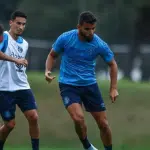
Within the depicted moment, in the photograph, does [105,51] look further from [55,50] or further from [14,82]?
[14,82]

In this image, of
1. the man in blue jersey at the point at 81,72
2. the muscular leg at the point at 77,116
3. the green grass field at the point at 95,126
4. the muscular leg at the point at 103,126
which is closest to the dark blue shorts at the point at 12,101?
the man in blue jersey at the point at 81,72

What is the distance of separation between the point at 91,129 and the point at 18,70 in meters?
4.40

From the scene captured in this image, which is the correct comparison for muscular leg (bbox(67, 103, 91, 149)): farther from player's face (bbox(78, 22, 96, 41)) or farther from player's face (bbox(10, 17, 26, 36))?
player's face (bbox(10, 17, 26, 36))

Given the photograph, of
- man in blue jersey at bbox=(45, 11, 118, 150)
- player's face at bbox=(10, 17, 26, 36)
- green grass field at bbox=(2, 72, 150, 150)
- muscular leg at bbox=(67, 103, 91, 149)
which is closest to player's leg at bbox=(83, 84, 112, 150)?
man in blue jersey at bbox=(45, 11, 118, 150)

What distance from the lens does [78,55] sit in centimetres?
1558

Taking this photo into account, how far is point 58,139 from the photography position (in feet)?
65.5

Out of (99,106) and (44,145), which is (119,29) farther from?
(99,106)

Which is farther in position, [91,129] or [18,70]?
[91,129]

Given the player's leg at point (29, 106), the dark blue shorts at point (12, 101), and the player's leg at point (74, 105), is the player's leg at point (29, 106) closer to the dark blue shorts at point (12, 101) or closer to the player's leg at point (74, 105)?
the dark blue shorts at point (12, 101)

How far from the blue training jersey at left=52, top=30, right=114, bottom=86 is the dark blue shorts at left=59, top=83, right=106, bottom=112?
7cm

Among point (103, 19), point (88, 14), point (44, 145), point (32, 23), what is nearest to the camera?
point (88, 14)

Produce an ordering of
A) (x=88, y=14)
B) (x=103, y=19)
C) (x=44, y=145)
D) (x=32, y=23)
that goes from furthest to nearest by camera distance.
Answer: (x=32, y=23) → (x=103, y=19) → (x=44, y=145) → (x=88, y=14)

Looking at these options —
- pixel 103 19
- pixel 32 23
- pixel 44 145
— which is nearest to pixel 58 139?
pixel 44 145

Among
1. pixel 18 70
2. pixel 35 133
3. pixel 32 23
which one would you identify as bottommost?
pixel 32 23
